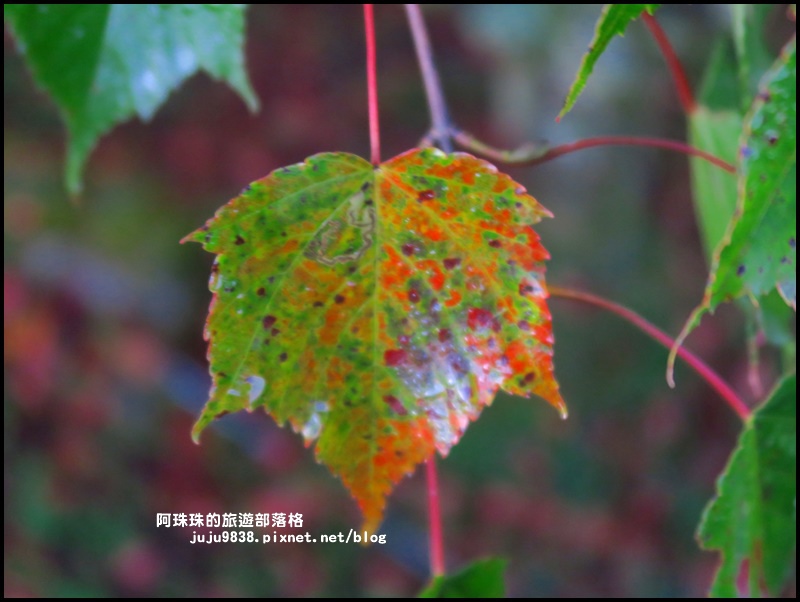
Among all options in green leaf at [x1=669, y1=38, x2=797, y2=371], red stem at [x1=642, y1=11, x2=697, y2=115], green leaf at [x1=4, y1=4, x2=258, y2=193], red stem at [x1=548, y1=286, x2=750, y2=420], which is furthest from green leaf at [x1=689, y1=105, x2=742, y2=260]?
green leaf at [x1=4, y1=4, x2=258, y2=193]

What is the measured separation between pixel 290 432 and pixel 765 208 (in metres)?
1.77

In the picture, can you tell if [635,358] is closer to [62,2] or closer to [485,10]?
[485,10]

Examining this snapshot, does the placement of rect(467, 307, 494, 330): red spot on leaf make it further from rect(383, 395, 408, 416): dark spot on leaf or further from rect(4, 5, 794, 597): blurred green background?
rect(4, 5, 794, 597): blurred green background

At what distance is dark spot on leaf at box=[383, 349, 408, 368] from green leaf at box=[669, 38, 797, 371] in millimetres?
136

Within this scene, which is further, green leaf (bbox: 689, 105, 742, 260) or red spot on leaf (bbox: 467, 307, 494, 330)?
green leaf (bbox: 689, 105, 742, 260)

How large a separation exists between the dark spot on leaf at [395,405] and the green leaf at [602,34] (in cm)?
16

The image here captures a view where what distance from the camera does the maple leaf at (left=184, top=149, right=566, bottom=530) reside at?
35 centimetres

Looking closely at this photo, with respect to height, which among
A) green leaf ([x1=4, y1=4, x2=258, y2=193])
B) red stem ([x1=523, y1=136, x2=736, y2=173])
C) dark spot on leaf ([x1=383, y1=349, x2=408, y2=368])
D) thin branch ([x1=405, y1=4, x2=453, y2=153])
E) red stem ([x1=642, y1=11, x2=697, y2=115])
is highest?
green leaf ([x1=4, y1=4, x2=258, y2=193])

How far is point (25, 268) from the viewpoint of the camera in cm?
184

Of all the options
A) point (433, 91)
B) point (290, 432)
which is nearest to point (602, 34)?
point (433, 91)

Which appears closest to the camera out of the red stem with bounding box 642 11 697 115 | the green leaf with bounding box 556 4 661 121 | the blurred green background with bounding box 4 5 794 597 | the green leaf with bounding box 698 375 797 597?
the green leaf with bounding box 556 4 661 121

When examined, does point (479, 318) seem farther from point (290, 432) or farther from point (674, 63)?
point (290, 432)

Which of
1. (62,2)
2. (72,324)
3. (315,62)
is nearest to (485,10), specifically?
(315,62)

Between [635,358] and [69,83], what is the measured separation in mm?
1939
